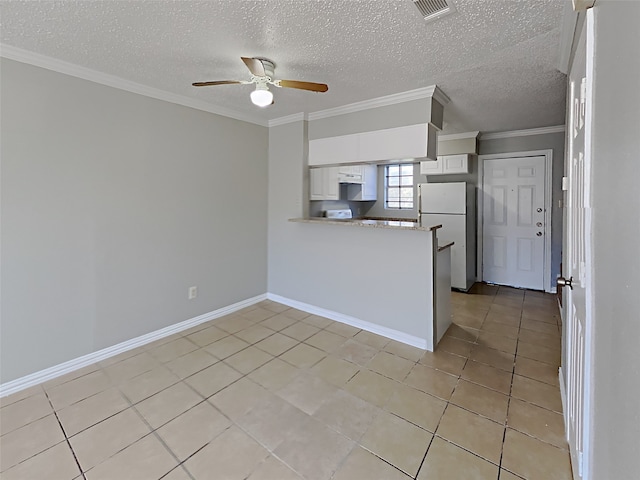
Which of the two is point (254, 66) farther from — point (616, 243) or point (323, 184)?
point (323, 184)

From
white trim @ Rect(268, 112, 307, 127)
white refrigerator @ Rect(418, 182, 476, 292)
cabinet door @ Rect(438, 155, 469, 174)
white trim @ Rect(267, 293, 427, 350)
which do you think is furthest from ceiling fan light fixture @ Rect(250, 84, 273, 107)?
cabinet door @ Rect(438, 155, 469, 174)

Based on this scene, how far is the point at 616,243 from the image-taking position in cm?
68

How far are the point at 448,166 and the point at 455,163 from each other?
0.11 metres

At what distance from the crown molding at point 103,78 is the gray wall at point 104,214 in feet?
0.15

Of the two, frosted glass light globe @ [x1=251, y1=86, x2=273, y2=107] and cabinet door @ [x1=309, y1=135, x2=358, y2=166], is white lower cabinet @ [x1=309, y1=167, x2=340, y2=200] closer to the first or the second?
cabinet door @ [x1=309, y1=135, x2=358, y2=166]

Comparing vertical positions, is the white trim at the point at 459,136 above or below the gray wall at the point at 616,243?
above

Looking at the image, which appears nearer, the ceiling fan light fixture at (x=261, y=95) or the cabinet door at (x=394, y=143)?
the ceiling fan light fixture at (x=261, y=95)

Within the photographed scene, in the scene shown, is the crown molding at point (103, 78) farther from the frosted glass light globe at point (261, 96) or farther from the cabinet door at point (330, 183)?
the cabinet door at point (330, 183)

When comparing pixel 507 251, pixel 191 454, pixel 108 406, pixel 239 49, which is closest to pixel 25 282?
pixel 108 406

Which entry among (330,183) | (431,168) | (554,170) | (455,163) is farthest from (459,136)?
(330,183)

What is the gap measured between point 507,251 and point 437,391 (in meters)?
3.41

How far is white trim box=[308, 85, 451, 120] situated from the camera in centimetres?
283

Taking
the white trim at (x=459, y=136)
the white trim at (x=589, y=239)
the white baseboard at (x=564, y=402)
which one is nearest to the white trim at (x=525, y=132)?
the white trim at (x=459, y=136)

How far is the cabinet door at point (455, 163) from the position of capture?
4.72 metres
